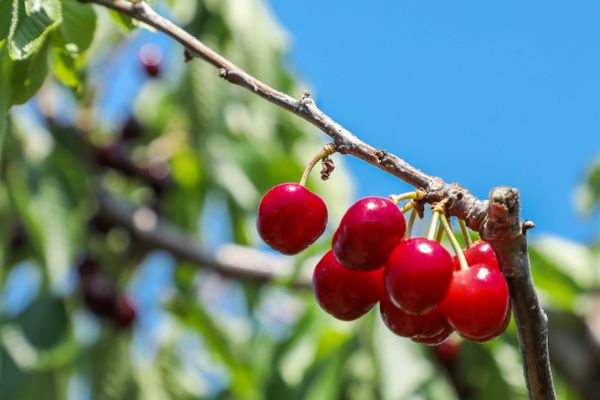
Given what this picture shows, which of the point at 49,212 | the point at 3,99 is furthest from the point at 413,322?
the point at 49,212

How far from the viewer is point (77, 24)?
7.09 ft

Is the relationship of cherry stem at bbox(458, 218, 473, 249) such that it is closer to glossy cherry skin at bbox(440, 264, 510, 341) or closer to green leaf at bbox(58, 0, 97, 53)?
glossy cherry skin at bbox(440, 264, 510, 341)

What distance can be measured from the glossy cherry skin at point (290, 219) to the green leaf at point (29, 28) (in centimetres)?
49

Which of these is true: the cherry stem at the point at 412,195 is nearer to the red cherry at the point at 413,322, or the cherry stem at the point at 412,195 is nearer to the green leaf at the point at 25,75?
the red cherry at the point at 413,322

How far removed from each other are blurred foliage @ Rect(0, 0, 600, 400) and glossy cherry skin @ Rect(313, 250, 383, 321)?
65.2 inches

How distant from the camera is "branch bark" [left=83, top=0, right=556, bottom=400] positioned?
1460 millimetres

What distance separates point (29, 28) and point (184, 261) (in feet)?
10.1

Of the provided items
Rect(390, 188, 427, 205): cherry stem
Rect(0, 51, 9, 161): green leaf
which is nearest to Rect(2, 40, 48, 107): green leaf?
Rect(0, 51, 9, 161): green leaf

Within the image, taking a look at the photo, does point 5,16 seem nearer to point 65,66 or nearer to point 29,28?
point 29,28

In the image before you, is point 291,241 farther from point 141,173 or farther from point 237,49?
point 141,173

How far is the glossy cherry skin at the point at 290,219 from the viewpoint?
1.80 metres

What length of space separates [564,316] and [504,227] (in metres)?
3.27

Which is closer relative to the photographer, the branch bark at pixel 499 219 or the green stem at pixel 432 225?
the branch bark at pixel 499 219

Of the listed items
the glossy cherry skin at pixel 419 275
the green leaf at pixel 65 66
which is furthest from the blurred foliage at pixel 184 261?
the glossy cherry skin at pixel 419 275
